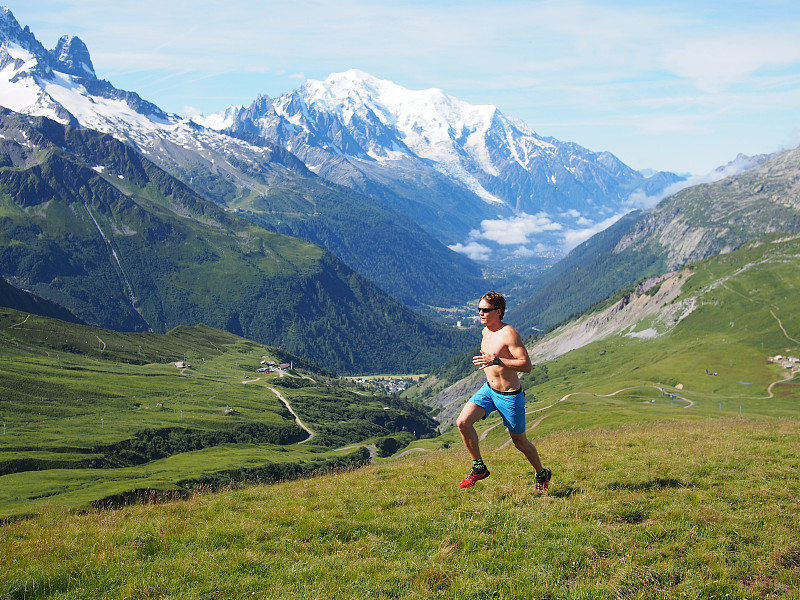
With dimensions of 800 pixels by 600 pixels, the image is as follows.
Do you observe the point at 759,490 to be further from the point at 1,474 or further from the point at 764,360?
the point at 764,360

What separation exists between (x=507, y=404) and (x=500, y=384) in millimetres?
641

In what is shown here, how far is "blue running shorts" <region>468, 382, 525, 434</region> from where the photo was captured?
17.5 metres

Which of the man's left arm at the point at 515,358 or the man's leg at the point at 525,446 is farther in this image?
the man's leg at the point at 525,446

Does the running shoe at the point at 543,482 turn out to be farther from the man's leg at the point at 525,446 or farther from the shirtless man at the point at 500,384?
the man's leg at the point at 525,446

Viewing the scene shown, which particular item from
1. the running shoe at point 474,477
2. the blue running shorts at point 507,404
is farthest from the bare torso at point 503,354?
the running shoe at point 474,477

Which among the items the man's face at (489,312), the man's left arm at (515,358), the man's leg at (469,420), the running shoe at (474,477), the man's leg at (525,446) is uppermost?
the man's face at (489,312)

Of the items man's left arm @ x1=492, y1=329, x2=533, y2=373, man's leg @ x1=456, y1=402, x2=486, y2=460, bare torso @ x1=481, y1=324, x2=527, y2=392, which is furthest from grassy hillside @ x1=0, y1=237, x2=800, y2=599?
man's left arm @ x1=492, y1=329, x2=533, y2=373

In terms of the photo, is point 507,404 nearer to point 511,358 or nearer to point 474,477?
point 511,358

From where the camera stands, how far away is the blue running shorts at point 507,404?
17500 millimetres

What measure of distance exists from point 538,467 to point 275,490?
31.5 ft

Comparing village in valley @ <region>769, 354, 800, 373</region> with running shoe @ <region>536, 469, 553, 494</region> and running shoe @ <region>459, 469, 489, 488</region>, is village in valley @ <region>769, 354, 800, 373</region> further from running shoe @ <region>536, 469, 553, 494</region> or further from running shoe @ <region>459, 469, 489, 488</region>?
running shoe @ <region>459, 469, 489, 488</region>

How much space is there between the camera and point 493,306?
58.6ft

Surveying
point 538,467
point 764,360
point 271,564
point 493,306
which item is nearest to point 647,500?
point 538,467

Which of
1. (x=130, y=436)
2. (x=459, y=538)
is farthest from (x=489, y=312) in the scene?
(x=130, y=436)
